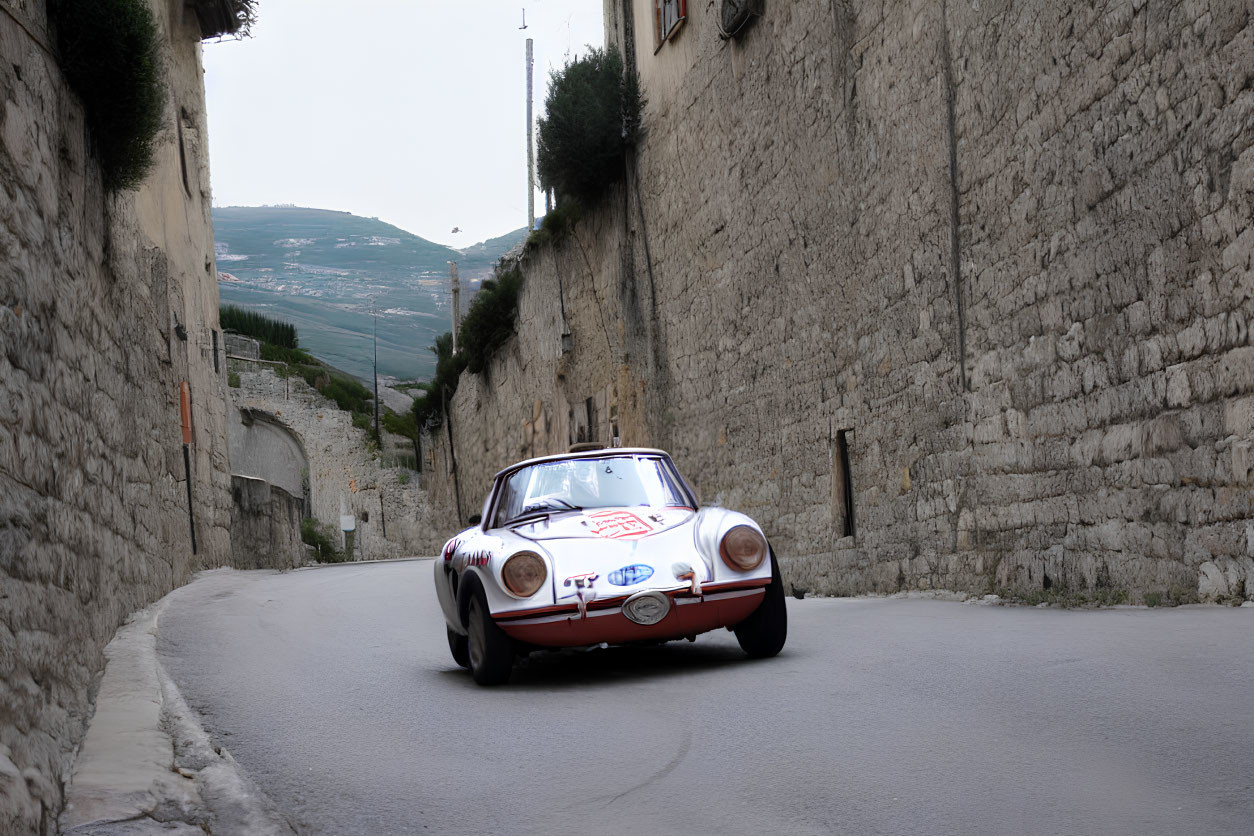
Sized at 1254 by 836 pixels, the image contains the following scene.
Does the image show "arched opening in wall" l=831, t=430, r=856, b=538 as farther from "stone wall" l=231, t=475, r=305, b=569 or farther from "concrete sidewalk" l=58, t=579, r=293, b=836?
"stone wall" l=231, t=475, r=305, b=569

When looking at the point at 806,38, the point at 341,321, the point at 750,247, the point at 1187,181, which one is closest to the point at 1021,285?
the point at 1187,181

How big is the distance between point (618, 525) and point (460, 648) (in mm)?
1425

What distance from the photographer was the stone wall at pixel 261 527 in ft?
69.5

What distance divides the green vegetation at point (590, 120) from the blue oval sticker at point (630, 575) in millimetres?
14584

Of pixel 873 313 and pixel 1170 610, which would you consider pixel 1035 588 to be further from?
pixel 873 313

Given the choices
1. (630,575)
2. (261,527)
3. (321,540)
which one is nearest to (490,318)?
(261,527)

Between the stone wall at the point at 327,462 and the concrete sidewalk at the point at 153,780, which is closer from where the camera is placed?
the concrete sidewalk at the point at 153,780

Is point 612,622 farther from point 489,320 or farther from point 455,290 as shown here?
point 455,290

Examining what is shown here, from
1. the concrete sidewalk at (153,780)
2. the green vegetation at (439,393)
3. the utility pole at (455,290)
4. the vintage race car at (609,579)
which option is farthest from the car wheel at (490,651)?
the utility pole at (455,290)

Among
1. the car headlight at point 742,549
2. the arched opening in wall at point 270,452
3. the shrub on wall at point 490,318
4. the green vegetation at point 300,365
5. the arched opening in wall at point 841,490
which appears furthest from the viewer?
the green vegetation at point 300,365

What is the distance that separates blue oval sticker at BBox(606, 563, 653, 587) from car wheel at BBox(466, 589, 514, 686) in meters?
0.64

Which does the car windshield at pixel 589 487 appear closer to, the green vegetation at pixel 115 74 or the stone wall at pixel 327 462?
the green vegetation at pixel 115 74

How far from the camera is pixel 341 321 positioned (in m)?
77.9

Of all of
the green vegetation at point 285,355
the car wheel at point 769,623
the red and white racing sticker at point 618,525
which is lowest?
the car wheel at point 769,623
